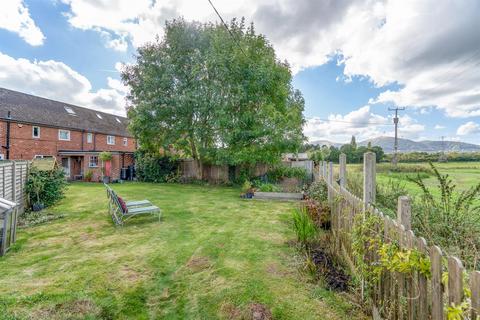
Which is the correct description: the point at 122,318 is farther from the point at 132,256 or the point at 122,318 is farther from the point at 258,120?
the point at 258,120

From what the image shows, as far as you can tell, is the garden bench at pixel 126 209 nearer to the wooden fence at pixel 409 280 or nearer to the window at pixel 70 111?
the wooden fence at pixel 409 280

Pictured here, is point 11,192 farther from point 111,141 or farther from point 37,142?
point 111,141

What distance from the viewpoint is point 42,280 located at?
3525 millimetres

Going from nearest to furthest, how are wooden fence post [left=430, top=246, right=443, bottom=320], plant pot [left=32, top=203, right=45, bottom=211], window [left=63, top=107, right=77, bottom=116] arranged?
1. wooden fence post [left=430, top=246, right=443, bottom=320]
2. plant pot [left=32, top=203, right=45, bottom=211]
3. window [left=63, top=107, right=77, bottom=116]

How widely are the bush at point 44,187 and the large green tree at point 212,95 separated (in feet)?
23.6

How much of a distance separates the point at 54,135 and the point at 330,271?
21900 millimetres

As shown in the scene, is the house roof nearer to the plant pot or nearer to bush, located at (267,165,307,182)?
the plant pot

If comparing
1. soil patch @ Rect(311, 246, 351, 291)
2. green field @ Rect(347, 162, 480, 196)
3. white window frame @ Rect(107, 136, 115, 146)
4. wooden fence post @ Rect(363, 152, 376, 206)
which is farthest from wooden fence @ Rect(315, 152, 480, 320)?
white window frame @ Rect(107, 136, 115, 146)

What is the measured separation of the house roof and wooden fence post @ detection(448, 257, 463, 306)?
72.4 ft

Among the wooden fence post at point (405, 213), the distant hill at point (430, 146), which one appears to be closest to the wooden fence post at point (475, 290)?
the wooden fence post at point (405, 213)

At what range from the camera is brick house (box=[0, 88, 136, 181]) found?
52.1ft

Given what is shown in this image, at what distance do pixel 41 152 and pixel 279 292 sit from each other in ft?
68.8

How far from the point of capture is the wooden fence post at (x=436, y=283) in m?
1.49

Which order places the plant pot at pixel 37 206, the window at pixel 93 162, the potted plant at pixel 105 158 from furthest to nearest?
1. the window at pixel 93 162
2. the potted plant at pixel 105 158
3. the plant pot at pixel 37 206
